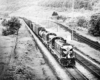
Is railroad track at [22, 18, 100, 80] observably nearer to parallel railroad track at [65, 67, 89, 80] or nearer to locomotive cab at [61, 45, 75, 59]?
parallel railroad track at [65, 67, 89, 80]

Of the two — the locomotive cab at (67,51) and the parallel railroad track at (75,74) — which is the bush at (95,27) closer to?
the locomotive cab at (67,51)

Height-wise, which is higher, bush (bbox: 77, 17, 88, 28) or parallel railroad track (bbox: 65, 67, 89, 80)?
bush (bbox: 77, 17, 88, 28)

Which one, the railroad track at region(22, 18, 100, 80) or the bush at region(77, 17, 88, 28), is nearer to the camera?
the railroad track at region(22, 18, 100, 80)

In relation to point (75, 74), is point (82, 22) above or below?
above

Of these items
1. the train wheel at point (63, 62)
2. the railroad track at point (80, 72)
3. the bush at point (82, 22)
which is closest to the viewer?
the railroad track at point (80, 72)

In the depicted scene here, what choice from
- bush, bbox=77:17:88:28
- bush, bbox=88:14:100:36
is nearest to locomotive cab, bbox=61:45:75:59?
bush, bbox=88:14:100:36

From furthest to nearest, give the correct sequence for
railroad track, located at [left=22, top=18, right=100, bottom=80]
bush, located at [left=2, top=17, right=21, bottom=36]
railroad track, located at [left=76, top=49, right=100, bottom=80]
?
bush, located at [left=2, top=17, right=21, bottom=36], railroad track, located at [left=76, top=49, right=100, bottom=80], railroad track, located at [left=22, top=18, right=100, bottom=80]

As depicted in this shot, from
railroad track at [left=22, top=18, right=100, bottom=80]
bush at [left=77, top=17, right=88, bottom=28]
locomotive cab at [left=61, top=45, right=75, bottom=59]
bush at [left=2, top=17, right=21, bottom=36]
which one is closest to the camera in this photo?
railroad track at [left=22, top=18, right=100, bottom=80]

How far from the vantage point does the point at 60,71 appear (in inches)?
755

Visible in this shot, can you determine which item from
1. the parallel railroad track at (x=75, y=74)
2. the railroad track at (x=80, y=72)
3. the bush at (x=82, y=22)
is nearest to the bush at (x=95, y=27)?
the bush at (x=82, y=22)

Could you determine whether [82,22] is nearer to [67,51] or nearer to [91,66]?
[91,66]

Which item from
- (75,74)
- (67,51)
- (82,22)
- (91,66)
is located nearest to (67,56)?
(67,51)

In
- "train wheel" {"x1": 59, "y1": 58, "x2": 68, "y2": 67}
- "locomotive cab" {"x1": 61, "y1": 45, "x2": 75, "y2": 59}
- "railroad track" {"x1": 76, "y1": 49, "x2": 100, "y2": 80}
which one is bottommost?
"railroad track" {"x1": 76, "y1": 49, "x2": 100, "y2": 80}

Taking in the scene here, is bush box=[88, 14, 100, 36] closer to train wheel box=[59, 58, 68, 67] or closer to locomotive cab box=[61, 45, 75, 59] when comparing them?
locomotive cab box=[61, 45, 75, 59]
